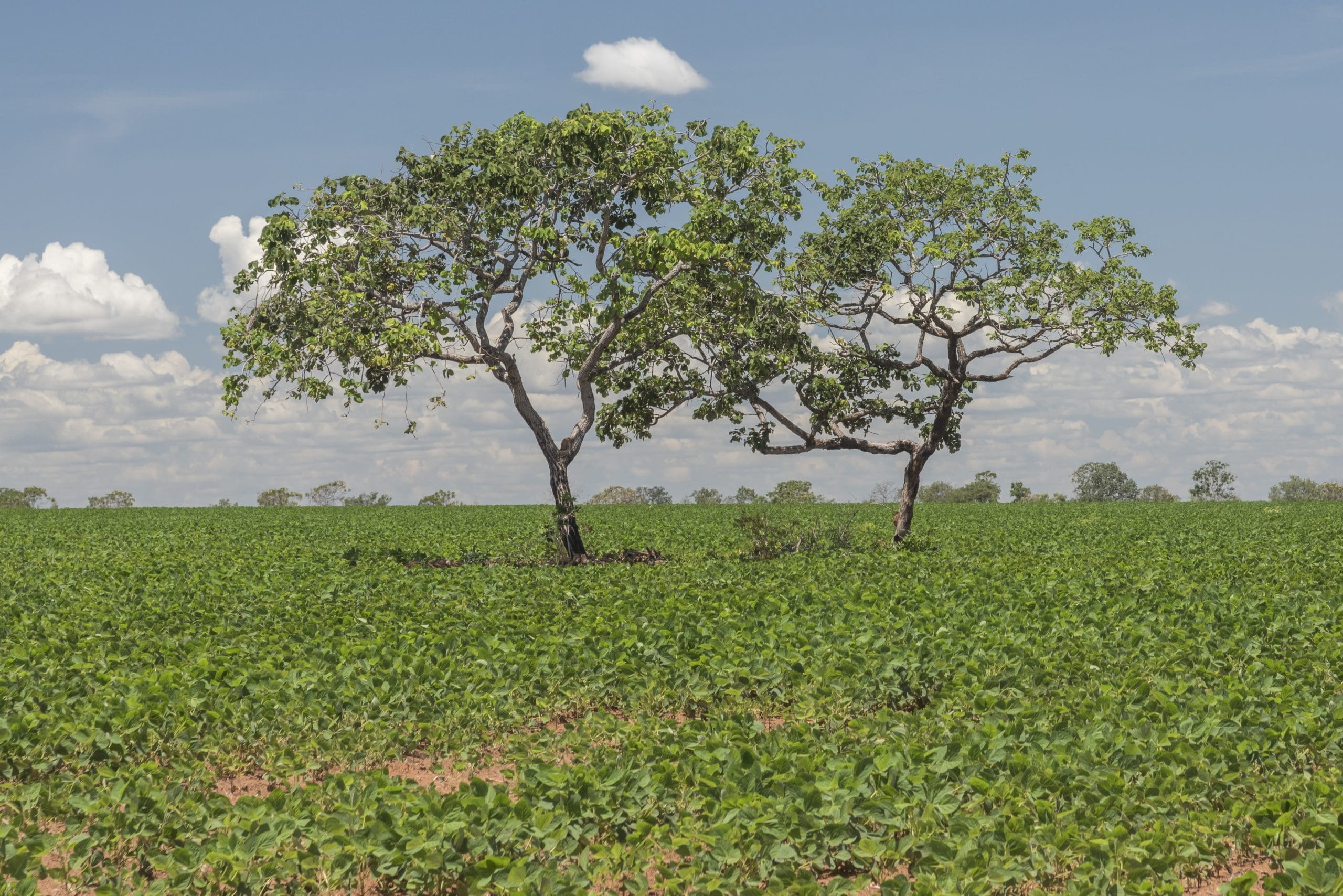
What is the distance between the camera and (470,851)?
6781 millimetres

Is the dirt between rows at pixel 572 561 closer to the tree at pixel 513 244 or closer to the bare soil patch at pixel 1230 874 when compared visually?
the tree at pixel 513 244

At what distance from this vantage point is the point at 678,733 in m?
9.34

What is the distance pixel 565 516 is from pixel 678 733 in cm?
1558

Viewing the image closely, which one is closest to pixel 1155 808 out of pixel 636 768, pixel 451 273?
pixel 636 768

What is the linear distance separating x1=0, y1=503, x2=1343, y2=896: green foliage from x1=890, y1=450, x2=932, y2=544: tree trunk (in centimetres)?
835

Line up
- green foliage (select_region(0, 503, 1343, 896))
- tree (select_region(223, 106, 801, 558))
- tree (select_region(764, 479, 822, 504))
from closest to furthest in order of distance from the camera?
green foliage (select_region(0, 503, 1343, 896))
tree (select_region(223, 106, 801, 558))
tree (select_region(764, 479, 822, 504))

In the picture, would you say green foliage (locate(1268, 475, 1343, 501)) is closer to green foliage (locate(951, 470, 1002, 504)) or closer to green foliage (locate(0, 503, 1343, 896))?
green foliage (locate(951, 470, 1002, 504))

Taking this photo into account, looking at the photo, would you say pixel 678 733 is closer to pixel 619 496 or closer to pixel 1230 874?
pixel 1230 874

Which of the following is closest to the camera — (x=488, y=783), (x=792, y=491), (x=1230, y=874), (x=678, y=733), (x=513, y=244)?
(x=1230, y=874)

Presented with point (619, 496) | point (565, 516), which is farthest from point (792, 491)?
point (565, 516)

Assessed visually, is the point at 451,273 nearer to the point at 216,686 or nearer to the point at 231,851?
the point at 216,686

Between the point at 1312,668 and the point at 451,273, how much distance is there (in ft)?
59.9

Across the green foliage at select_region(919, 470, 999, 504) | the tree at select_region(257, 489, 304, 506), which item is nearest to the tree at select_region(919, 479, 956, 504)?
the green foliage at select_region(919, 470, 999, 504)

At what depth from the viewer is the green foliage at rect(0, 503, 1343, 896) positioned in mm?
6820
